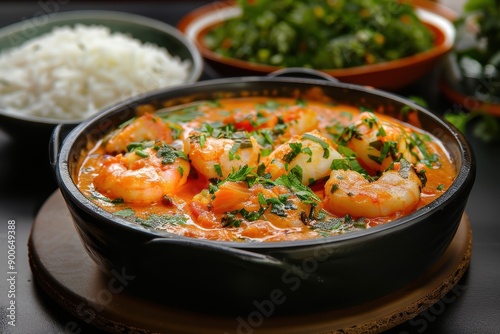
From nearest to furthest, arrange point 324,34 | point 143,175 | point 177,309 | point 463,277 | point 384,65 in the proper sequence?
point 177,309 → point 143,175 → point 463,277 → point 384,65 → point 324,34

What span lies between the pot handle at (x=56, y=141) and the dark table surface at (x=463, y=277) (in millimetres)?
449

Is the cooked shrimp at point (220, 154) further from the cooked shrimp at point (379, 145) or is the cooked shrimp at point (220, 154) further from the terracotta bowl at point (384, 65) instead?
the terracotta bowl at point (384, 65)

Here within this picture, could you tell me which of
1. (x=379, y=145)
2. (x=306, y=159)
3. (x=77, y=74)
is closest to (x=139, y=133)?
(x=306, y=159)

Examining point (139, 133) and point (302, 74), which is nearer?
point (139, 133)

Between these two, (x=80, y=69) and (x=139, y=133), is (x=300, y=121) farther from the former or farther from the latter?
(x=80, y=69)

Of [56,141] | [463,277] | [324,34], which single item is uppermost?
[56,141]

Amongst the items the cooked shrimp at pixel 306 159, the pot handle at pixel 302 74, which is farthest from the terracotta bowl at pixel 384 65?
the cooked shrimp at pixel 306 159

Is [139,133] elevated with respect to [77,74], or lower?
elevated

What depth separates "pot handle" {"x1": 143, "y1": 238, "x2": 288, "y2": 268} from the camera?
1848mm

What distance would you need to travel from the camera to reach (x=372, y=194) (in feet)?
6.98

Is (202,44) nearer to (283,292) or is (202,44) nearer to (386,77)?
(386,77)

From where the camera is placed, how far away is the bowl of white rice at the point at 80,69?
12.0ft

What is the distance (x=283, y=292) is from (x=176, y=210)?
48 cm

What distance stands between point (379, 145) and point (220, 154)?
0.58 metres
